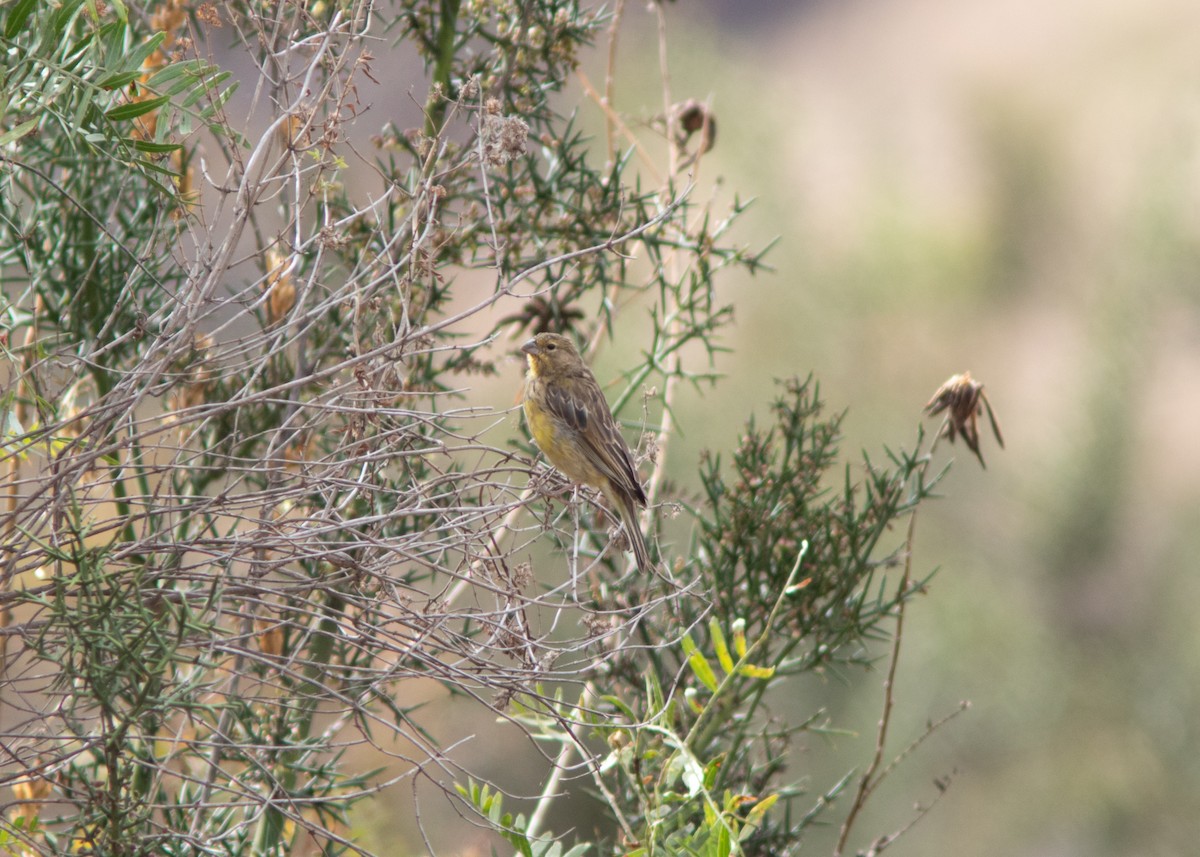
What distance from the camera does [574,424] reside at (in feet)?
8.29

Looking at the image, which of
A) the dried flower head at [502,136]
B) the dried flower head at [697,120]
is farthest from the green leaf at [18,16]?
the dried flower head at [697,120]

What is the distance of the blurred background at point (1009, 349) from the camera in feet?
26.2

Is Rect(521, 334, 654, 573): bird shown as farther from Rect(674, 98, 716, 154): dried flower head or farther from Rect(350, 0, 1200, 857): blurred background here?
Rect(350, 0, 1200, 857): blurred background

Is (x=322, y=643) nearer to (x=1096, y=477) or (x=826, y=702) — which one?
(x=826, y=702)

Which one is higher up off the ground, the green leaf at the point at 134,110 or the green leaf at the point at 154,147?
the green leaf at the point at 134,110

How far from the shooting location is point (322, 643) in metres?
1.68

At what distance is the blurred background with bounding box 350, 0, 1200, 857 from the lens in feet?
26.2

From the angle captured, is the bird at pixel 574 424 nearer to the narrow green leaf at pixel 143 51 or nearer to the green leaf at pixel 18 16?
the narrow green leaf at pixel 143 51

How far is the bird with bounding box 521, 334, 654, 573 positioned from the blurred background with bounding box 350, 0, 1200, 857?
2.82 m

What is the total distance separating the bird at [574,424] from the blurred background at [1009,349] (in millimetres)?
2819

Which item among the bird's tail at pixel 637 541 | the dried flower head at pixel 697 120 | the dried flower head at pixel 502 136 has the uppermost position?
the dried flower head at pixel 697 120

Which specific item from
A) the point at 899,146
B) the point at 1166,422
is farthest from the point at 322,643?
→ the point at 899,146

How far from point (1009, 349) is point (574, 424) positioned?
412 inches

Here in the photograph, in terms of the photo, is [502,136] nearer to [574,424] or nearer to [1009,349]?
[574,424]
